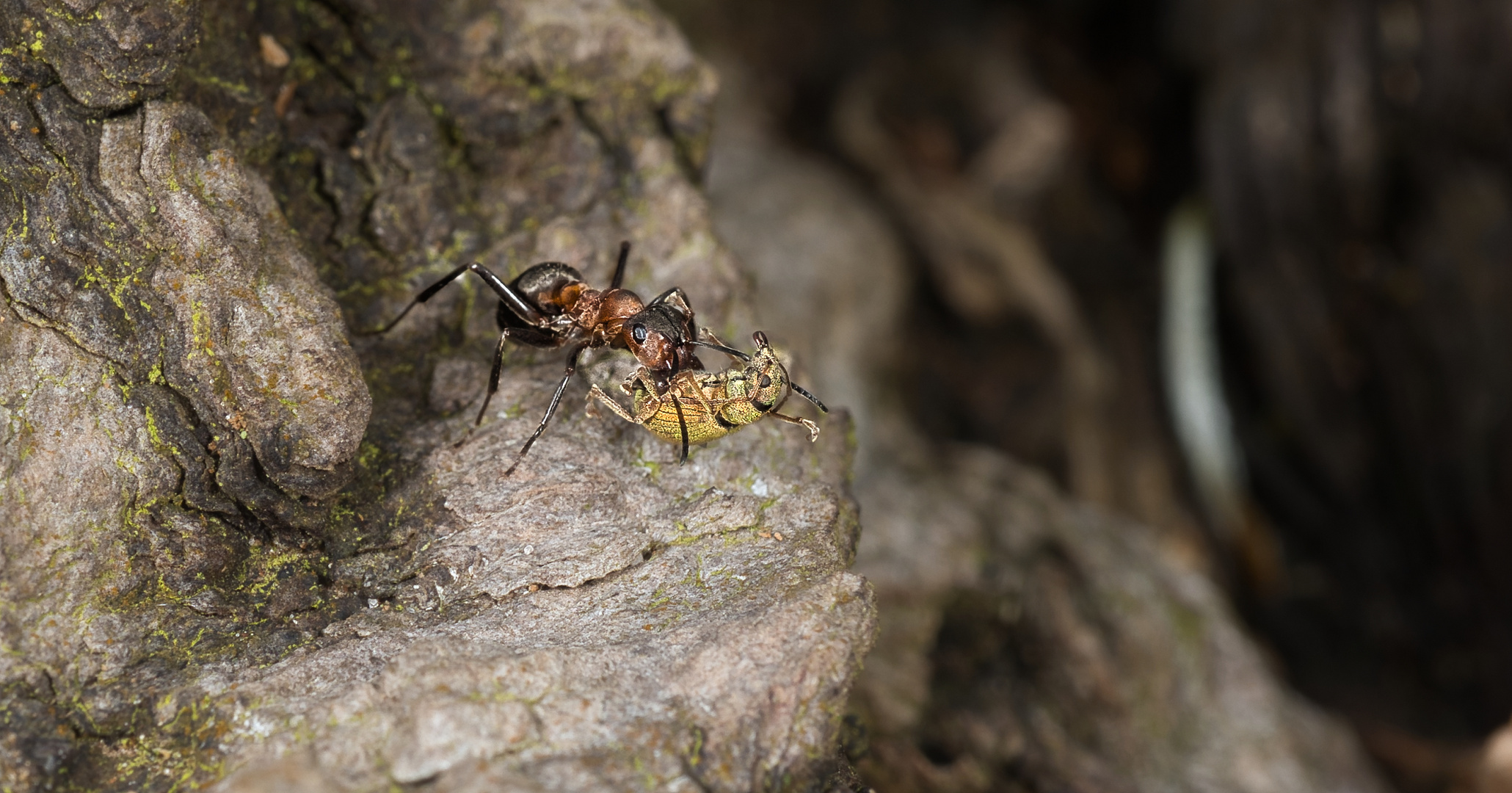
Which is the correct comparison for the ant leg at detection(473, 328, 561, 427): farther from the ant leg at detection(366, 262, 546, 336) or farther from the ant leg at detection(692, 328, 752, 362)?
the ant leg at detection(692, 328, 752, 362)

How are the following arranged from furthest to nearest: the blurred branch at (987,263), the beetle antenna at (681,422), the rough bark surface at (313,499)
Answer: the blurred branch at (987,263), the beetle antenna at (681,422), the rough bark surface at (313,499)

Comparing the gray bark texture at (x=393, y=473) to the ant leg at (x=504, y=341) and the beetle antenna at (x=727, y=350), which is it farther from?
the beetle antenna at (x=727, y=350)

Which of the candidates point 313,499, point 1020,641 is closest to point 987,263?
point 1020,641

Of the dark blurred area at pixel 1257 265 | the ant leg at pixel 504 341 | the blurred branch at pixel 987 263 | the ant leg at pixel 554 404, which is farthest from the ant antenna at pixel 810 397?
the blurred branch at pixel 987 263

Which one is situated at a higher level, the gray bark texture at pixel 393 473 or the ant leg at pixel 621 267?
the ant leg at pixel 621 267

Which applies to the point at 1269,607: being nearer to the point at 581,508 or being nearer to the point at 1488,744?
the point at 1488,744

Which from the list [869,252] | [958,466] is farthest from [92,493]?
[869,252]

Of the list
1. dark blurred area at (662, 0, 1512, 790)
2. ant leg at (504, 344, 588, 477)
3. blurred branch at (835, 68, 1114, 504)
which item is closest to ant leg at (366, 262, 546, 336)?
ant leg at (504, 344, 588, 477)

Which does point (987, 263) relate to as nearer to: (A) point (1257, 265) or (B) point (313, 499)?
(A) point (1257, 265)
